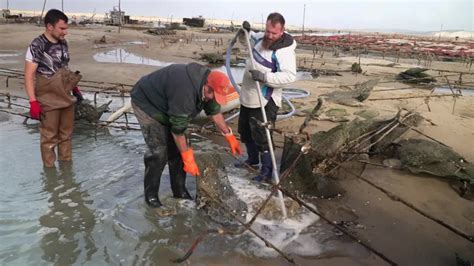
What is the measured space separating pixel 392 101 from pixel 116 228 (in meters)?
7.86

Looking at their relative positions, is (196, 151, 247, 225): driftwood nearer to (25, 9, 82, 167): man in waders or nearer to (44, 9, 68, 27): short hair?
(25, 9, 82, 167): man in waders

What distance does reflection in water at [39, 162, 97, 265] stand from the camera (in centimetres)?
333

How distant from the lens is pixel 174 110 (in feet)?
10.8

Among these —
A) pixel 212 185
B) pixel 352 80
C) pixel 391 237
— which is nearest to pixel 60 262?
pixel 212 185

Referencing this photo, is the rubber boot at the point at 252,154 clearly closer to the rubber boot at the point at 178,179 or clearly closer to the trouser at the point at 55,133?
the rubber boot at the point at 178,179

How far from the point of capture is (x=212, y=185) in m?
4.12

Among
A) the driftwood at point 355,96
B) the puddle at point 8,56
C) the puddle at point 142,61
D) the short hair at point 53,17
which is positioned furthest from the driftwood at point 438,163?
the puddle at point 8,56

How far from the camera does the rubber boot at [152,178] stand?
387 cm

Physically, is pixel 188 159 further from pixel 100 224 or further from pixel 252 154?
pixel 252 154

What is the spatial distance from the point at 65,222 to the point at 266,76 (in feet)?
8.18

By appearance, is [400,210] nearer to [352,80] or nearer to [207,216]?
[207,216]

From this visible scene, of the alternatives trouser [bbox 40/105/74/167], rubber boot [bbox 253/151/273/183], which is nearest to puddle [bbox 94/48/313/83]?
trouser [bbox 40/105/74/167]

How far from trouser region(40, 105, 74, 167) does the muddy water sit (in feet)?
0.54

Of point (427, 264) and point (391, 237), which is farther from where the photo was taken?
point (391, 237)
